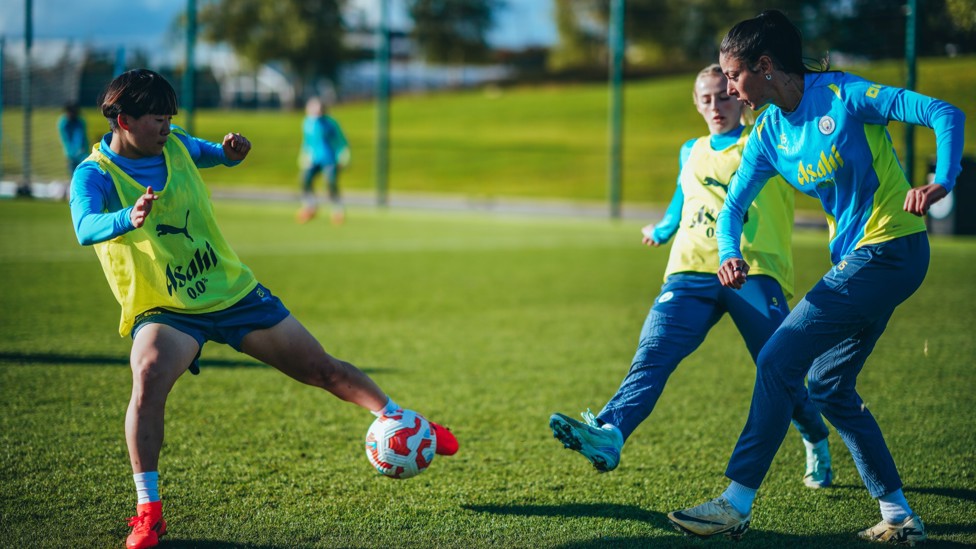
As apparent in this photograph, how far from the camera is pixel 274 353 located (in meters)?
3.76

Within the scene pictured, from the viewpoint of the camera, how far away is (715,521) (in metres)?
3.45

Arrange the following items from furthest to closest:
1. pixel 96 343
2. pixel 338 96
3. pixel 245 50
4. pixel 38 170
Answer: pixel 338 96, pixel 245 50, pixel 38 170, pixel 96 343

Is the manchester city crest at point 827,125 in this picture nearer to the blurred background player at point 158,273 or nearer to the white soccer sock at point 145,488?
the blurred background player at point 158,273

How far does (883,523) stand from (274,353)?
240 cm

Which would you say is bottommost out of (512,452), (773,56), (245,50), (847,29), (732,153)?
(512,452)

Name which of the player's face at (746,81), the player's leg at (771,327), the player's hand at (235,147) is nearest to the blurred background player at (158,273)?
the player's hand at (235,147)

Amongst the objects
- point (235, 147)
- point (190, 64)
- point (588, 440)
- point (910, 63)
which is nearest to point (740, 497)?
point (588, 440)

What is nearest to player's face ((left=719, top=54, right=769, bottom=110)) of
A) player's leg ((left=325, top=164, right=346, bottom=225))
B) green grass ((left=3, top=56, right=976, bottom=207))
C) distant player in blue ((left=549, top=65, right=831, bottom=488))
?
distant player in blue ((left=549, top=65, right=831, bottom=488))

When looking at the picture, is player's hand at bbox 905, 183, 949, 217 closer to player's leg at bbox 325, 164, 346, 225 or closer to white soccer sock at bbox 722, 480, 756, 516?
white soccer sock at bbox 722, 480, 756, 516

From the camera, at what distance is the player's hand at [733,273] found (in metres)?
3.42

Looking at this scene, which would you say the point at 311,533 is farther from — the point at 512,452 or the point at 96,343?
the point at 96,343

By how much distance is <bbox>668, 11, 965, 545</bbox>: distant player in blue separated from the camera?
132 inches

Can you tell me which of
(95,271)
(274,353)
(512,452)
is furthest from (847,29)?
(274,353)

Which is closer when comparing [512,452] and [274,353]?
[274,353]
